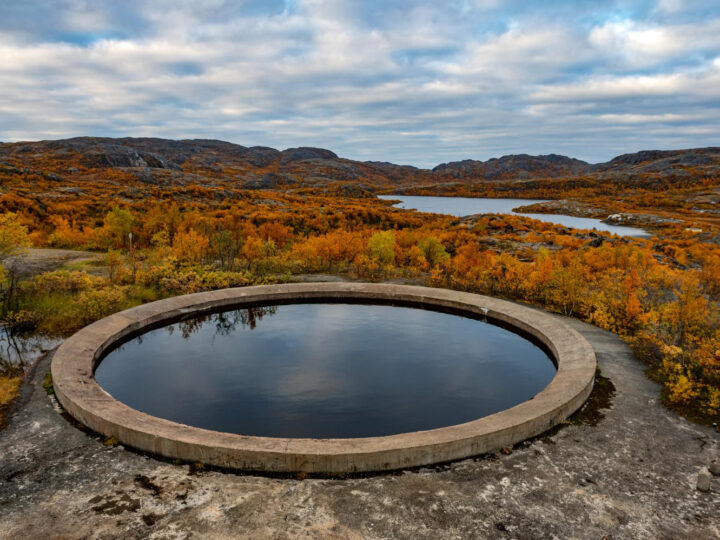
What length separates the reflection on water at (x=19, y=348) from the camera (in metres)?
12.6

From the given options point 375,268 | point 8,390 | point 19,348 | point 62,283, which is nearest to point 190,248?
point 62,283

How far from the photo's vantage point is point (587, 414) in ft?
33.2

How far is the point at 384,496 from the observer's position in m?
7.19

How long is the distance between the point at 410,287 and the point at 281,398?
10840 millimetres

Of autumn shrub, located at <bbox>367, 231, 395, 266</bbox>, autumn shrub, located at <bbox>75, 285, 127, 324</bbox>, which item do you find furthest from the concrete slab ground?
autumn shrub, located at <bbox>367, 231, 395, 266</bbox>

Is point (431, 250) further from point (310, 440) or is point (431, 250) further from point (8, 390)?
point (8, 390)

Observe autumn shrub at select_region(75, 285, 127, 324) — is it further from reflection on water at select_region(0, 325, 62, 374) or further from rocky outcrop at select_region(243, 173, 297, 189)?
rocky outcrop at select_region(243, 173, 297, 189)

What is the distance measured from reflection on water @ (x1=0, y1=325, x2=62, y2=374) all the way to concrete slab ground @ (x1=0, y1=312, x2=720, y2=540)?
436 centimetres

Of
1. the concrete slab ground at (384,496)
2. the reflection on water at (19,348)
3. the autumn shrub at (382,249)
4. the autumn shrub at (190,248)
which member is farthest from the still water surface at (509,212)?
the reflection on water at (19,348)

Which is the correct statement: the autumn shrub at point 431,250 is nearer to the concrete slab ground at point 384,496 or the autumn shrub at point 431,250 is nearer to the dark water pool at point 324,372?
the dark water pool at point 324,372

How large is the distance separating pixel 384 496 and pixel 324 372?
231 inches

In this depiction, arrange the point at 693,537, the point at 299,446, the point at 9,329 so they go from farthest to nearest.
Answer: the point at 9,329
the point at 299,446
the point at 693,537

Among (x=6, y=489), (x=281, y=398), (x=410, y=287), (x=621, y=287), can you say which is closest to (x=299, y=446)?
(x=281, y=398)

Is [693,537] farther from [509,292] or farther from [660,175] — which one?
[660,175]
